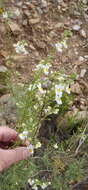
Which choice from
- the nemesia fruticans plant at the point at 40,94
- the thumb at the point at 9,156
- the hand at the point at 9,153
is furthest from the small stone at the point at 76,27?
the thumb at the point at 9,156

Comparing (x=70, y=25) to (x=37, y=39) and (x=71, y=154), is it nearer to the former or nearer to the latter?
(x=37, y=39)

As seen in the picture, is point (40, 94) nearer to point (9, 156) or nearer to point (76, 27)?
point (9, 156)

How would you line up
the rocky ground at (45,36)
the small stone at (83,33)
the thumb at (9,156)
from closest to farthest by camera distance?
the thumb at (9,156) < the rocky ground at (45,36) < the small stone at (83,33)

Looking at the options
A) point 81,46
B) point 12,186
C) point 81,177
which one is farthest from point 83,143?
point 81,46

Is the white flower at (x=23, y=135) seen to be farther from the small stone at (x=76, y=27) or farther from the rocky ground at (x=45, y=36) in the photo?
the small stone at (x=76, y=27)

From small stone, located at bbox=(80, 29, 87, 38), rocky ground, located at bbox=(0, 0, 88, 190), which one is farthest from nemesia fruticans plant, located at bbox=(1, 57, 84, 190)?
small stone, located at bbox=(80, 29, 87, 38)

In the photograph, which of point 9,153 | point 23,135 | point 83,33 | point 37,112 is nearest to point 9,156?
point 9,153
